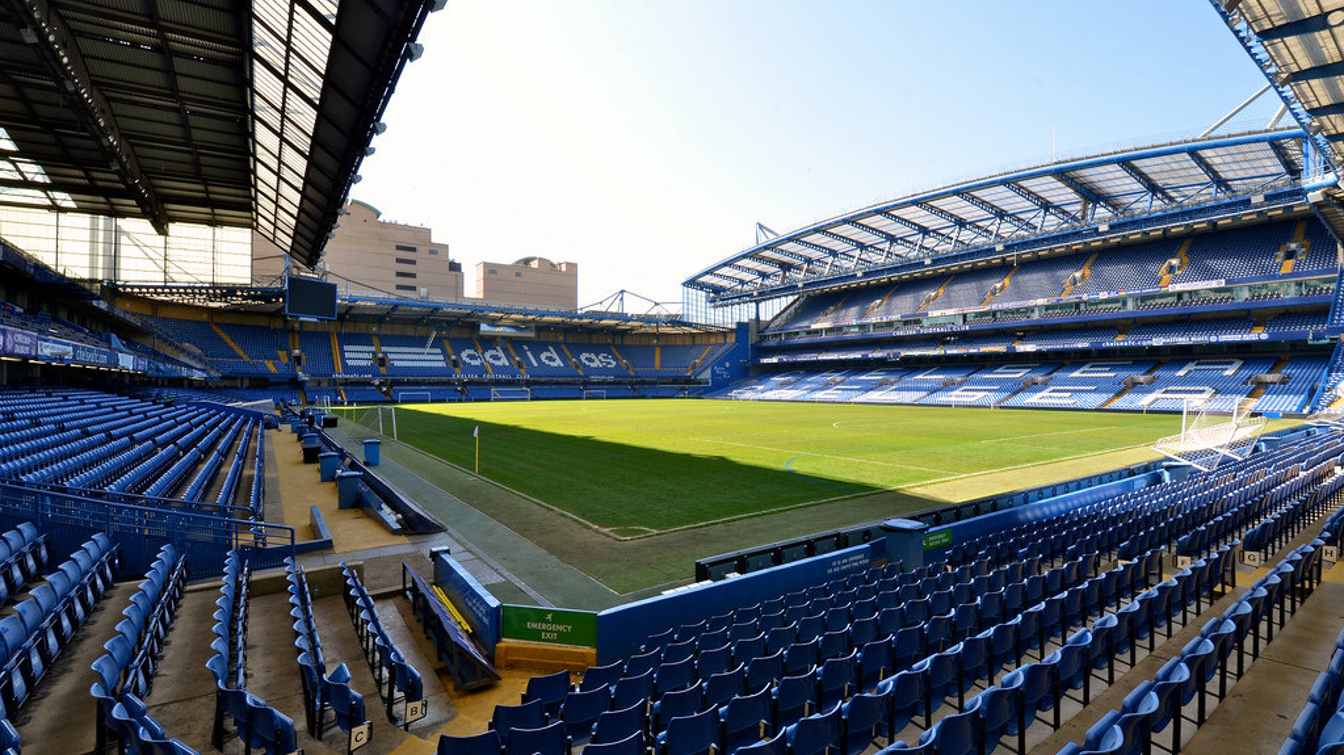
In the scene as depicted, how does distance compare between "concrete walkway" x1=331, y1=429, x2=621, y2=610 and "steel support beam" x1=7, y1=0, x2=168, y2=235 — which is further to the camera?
"steel support beam" x1=7, y1=0, x2=168, y2=235

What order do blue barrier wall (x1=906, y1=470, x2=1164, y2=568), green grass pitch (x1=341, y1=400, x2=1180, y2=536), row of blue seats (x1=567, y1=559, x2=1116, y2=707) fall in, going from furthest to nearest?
green grass pitch (x1=341, y1=400, x2=1180, y2=536) < blue barrier wall (x1=906, y1=470, x2=1164, y2=568) < row of blue seats (x1=567, y1=559, x2=1116, y2=707)

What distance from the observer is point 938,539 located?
1073cm

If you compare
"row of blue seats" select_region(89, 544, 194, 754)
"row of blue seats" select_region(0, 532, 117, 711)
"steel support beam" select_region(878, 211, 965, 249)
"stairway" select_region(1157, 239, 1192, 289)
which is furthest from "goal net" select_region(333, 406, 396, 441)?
"stairway" select_region(1157, 239, 1192, 289)

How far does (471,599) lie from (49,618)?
4.22 m

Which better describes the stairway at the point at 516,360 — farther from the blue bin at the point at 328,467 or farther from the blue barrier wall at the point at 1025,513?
the blue barrier wall at the point at 1025,513

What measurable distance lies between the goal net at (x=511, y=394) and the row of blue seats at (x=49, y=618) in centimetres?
6198

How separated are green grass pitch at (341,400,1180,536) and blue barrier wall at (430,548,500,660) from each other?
456 centimetres

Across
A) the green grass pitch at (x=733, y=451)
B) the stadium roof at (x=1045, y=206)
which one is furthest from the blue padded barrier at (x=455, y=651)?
the stadium roof at (x=1045, y=206)

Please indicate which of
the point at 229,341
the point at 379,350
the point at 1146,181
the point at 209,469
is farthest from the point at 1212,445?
the point at 229,341

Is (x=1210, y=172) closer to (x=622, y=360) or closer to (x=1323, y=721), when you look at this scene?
(x=1323, y=721)

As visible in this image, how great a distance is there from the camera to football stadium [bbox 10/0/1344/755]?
5.25 meters

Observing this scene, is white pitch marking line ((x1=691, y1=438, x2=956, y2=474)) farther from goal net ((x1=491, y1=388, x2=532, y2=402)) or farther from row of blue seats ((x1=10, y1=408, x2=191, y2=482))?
goal net ((x1=491, y1=388, x2=532, y2=402))

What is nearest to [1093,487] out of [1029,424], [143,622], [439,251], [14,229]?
[143,622]

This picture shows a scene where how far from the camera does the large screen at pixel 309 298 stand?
38438 mm
